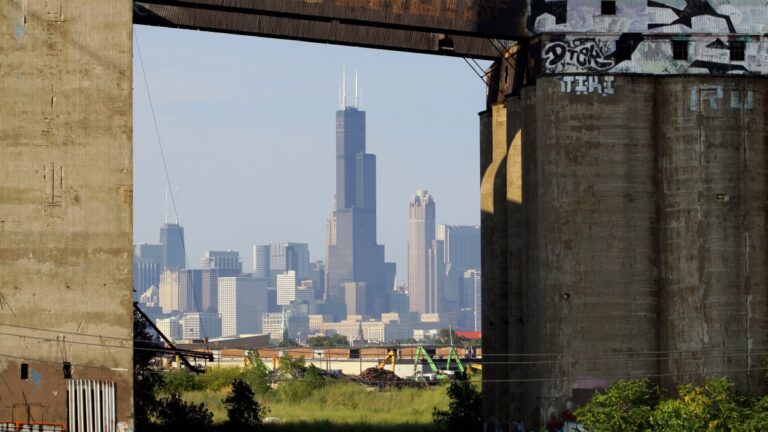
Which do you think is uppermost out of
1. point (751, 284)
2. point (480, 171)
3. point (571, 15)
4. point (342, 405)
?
point (571, 15)

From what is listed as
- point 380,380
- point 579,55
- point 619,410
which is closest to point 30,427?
point 619,410

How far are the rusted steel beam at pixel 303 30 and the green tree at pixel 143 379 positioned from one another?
13.9 m

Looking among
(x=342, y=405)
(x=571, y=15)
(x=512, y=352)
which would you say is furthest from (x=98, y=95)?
(x=342, y=405)

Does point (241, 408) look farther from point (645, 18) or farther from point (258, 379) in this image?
point (258, 379)

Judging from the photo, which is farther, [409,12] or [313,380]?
[313,380]

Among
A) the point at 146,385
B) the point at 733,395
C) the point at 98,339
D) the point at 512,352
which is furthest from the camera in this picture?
the point at 146,385

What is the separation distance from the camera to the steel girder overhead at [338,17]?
66500mm

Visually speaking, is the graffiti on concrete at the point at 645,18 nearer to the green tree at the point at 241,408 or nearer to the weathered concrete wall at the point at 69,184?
the weathered concrete wall at the point at 69,184

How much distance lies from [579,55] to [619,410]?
1481cm

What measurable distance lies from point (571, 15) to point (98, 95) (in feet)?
69.4

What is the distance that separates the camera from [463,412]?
273ft

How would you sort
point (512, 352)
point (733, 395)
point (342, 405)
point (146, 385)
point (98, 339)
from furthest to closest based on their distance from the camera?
point (342, 405), point (146, 385), point (512, 352), point (733, 395), point (98, 339)

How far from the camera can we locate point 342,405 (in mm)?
107125

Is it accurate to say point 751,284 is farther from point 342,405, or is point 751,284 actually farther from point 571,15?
point 342,405
